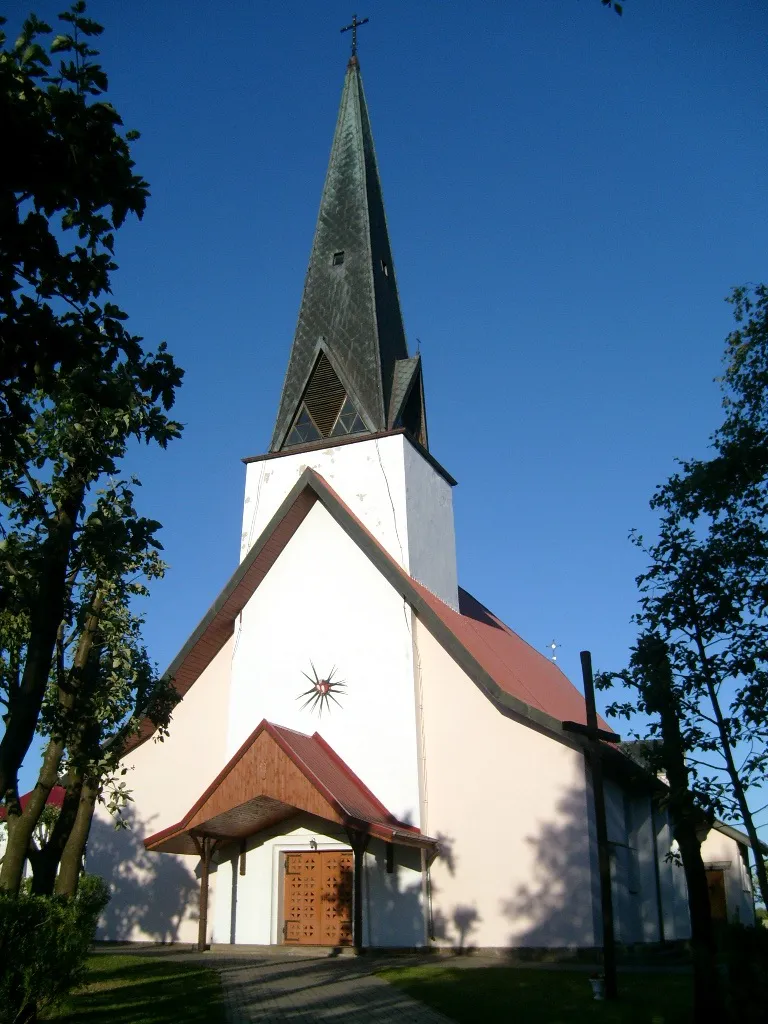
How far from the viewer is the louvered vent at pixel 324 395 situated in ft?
72.5

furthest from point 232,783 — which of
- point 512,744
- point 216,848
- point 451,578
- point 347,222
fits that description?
point 347,222

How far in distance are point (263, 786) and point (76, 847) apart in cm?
311

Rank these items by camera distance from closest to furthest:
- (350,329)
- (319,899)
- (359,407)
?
(319,899)
(359,407)
(350,329)

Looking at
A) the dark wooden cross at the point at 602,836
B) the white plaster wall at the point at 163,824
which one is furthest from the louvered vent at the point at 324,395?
the dark wooden cross at the point at 602,836

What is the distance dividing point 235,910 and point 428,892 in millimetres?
3906

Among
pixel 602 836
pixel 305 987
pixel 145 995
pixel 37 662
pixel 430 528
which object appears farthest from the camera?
pixel 430 528

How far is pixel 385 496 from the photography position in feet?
66.7

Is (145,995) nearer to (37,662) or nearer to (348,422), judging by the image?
(37,662)

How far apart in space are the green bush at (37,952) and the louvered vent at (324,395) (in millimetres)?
14612

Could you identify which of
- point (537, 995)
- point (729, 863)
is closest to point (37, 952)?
point (537, 995)

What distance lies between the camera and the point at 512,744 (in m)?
16.7

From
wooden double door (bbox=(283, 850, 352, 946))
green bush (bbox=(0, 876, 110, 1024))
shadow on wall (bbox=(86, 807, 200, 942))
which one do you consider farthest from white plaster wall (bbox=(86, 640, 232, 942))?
green bush (bbox=(0, 876, 110, 1024))

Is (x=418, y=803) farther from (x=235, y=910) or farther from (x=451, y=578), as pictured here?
(x=451, y=578)

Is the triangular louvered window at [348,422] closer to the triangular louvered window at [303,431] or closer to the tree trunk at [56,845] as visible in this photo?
the triangular louvered window at [303,431]
